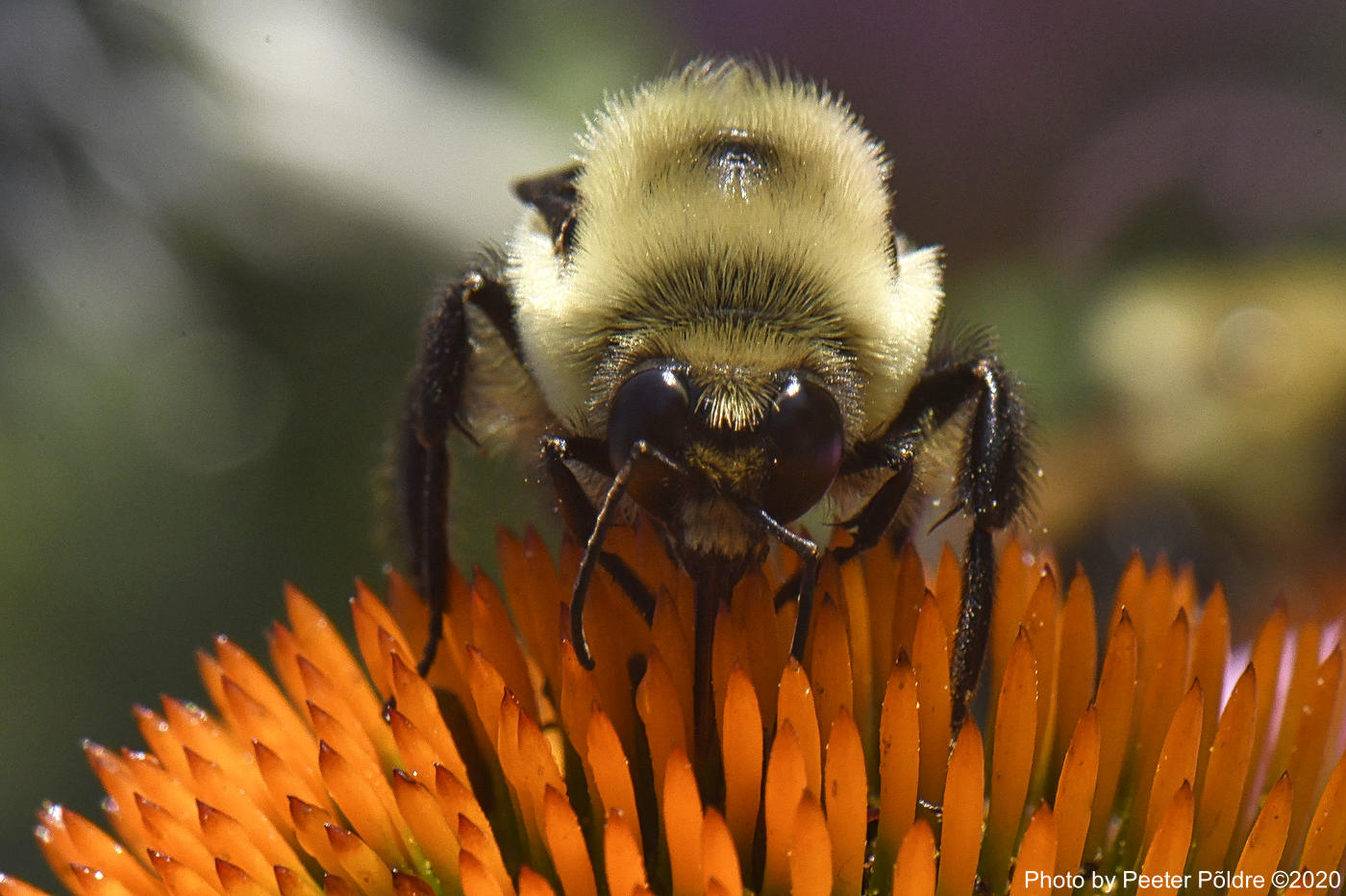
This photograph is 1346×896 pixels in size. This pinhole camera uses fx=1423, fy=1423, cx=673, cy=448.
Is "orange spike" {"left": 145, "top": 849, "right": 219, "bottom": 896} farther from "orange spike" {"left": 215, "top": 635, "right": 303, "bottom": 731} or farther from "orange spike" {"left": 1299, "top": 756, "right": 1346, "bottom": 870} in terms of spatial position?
"orange spike" {"left": 1299, "top": 756, "right": 1346, "bottom": 870}

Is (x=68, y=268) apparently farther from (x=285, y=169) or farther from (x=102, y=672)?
(x=102, y=672)

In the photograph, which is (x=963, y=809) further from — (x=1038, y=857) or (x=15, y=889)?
(x=15, y=889)

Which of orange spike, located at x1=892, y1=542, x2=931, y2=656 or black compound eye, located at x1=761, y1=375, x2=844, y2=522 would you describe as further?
orange spike, located at x1=892, y1=542, x2=931, y2=656

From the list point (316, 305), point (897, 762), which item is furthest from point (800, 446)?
point (316, 305)

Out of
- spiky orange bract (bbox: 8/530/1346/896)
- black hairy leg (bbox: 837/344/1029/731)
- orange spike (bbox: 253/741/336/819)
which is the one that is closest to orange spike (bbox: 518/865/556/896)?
spiky orange bract (bbox: 8/530/1346/896)

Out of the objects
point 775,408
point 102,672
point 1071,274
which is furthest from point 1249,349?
point 102,672

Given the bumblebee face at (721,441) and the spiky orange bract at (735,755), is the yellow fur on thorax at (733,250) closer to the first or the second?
the bumblebee face at (721,441)
